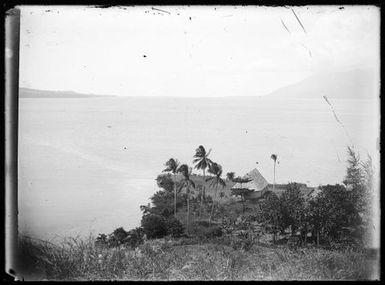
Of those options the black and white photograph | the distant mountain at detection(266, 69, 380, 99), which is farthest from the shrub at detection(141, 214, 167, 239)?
the distant mountain at detection(266, 69, 380, 99)

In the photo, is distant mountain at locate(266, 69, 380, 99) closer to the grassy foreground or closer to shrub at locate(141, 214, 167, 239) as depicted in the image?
the grassy foreground

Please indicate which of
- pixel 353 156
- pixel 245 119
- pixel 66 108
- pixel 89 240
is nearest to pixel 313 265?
pixel 353 156

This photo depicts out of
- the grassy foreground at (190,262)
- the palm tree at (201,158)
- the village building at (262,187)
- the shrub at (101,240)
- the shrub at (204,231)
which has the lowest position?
the grassy foreground at (190,262)

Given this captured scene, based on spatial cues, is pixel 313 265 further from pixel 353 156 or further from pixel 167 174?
pixel 167 174

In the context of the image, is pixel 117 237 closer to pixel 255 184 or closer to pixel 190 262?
pixel 190 262

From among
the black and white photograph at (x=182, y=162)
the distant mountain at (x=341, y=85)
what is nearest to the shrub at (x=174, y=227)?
the black and white photograph at (x=182, y=162)

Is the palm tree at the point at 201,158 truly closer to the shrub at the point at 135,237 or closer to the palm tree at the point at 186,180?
the palm tree at the point at 186,180
